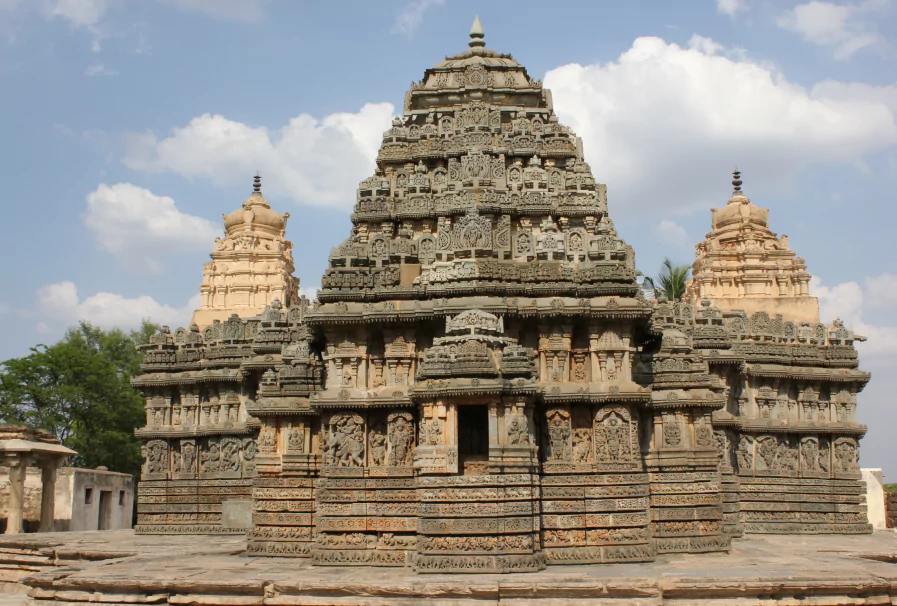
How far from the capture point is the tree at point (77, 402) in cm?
4353

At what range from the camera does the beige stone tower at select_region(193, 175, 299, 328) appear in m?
41.4

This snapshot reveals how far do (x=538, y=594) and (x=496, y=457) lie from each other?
2.85 metres

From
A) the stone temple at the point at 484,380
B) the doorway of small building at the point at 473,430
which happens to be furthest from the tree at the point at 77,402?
the doorway of small building at the point at 473,430

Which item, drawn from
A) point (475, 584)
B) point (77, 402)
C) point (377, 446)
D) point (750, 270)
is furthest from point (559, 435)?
point (77, 402)

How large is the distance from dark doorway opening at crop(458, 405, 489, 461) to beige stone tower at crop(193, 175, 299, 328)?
78.9 feet

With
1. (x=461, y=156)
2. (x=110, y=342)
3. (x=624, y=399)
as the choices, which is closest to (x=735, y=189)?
(x=461, y=156)

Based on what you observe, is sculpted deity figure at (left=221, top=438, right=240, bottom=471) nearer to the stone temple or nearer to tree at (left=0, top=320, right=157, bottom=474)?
the stone temple

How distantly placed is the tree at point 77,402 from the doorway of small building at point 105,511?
5191mm

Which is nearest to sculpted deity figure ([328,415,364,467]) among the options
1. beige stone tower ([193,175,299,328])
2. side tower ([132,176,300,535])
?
side tower ([132,176,300,535])

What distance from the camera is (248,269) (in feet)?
139

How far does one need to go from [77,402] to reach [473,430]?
31.6 m

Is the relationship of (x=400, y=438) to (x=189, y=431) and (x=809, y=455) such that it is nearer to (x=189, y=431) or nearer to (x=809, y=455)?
(x=189, y=431)

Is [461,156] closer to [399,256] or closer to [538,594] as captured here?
[399,256]

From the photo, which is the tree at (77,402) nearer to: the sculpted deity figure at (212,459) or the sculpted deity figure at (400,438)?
the sculpted deity figure at (212,459)
